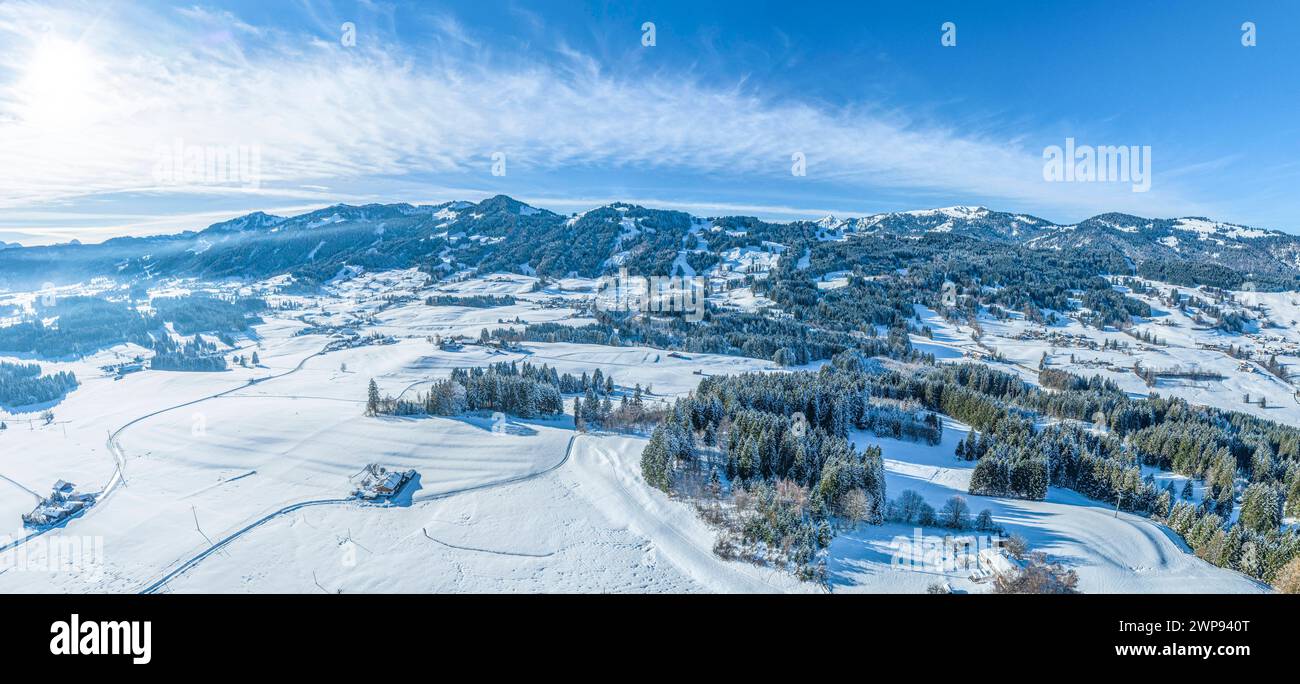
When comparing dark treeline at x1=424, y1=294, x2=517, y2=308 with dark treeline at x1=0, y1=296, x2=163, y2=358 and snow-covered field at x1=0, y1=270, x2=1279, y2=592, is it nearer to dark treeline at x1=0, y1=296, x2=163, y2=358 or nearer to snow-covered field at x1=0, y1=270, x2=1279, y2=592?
dark treeline at x1=0, y1=296, x2=163, y2=358

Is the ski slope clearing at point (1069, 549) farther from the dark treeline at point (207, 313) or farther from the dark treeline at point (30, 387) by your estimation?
the dark treeline at point (207, 313)

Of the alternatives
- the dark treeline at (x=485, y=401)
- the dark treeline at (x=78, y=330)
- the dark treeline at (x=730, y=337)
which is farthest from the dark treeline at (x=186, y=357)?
the dark treeline at (x=485, y=401)

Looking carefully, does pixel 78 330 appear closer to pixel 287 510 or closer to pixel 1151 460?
pixel 287 510

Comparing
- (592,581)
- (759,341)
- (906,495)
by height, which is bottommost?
(592,581)

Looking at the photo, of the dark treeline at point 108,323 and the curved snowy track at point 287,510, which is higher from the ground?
the dark treeline at point 108,323

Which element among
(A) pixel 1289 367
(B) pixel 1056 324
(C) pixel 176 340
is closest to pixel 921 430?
(A) pixel 1289 367
